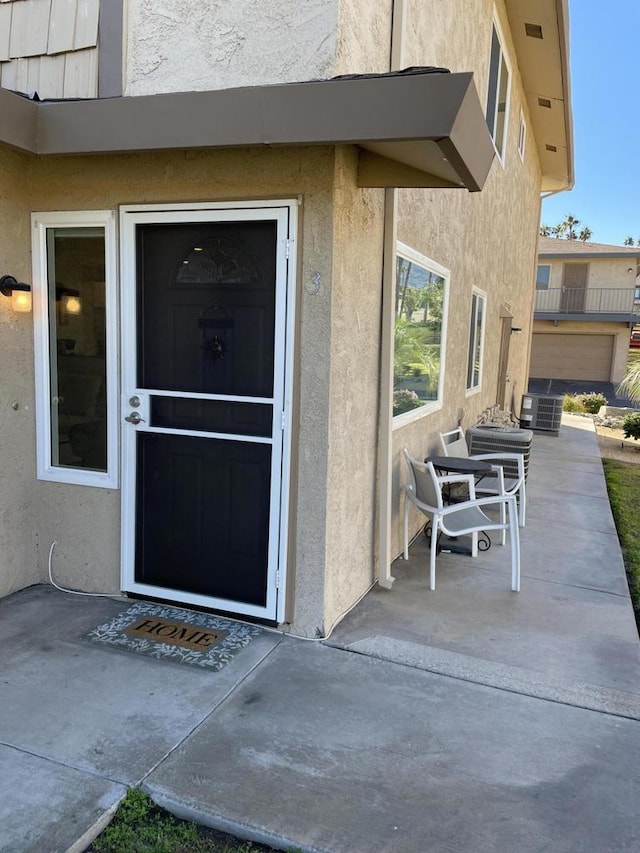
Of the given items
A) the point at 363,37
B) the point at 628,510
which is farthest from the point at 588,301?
the point at 363,37

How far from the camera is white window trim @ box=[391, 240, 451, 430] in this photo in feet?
15.7

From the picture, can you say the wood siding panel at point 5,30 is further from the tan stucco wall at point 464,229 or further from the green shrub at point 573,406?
the green shrub at point 573,406

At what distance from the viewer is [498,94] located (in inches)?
320

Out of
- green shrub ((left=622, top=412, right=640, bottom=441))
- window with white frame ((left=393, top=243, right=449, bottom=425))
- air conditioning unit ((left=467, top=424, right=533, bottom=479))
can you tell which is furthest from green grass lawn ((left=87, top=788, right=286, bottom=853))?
green shrub ((left=622, top=412, right=640, bottom=441))

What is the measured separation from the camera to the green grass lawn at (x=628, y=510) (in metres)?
5.21

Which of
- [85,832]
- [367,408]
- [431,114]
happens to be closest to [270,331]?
[367,408]

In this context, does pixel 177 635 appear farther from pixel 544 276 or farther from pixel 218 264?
pixel 544 276

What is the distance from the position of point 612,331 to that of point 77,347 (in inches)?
1141

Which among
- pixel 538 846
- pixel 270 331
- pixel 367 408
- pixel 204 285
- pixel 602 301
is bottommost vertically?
pixel 538 846

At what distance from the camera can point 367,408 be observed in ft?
13.9

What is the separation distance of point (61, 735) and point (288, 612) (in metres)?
1.40

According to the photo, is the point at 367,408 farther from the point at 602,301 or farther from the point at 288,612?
the point at 602,301

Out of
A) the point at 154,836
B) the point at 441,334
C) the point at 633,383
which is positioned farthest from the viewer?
the point at 633,383

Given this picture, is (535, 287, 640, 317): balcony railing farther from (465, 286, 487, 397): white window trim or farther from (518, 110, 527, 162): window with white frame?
(465, 286, 487, 397): white window trim
